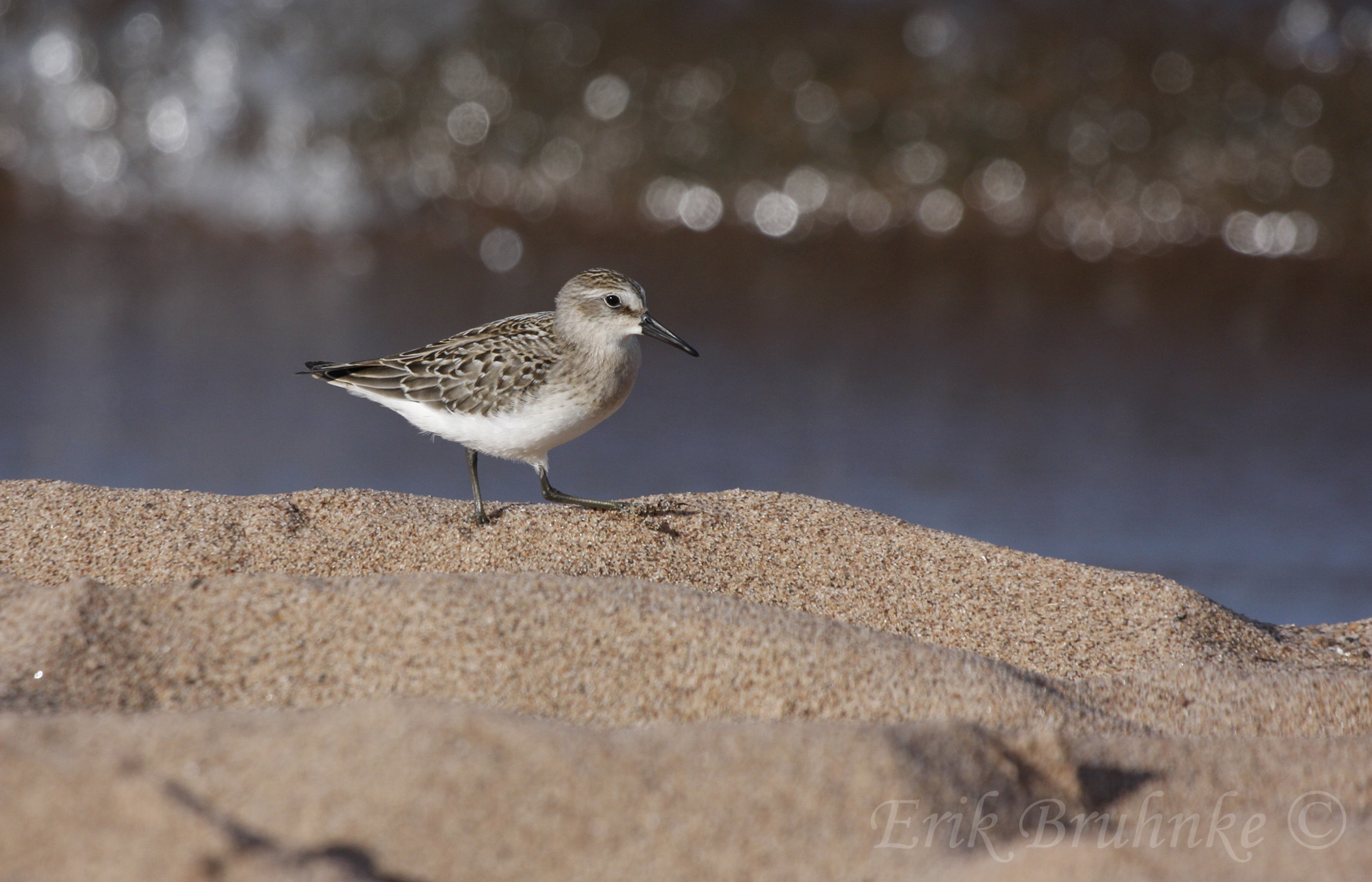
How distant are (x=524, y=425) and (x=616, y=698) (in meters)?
1.73

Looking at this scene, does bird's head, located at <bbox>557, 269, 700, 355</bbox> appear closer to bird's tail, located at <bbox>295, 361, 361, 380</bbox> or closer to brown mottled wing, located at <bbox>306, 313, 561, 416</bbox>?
brown mottled wing, located at <bbox>306, 313, 561, 416</bbox>

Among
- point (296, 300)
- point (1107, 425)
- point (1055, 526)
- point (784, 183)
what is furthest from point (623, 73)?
point (1055, 526)

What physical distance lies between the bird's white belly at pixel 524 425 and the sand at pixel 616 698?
0.26 metres

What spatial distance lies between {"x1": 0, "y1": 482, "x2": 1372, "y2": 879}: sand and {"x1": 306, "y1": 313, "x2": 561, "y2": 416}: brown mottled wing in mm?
391

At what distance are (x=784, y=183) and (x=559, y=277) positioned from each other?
1.98 m

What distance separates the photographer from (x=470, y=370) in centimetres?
455

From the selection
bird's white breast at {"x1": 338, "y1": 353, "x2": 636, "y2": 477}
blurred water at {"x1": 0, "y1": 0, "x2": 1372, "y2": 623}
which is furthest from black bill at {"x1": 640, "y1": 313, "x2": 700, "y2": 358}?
blurred water at {"x1": 0, "y1": 0, "x2": 1372, "y2": 623}

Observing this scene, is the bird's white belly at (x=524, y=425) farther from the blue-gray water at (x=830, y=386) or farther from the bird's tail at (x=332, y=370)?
the blue-gray water at (x=830, y=386)

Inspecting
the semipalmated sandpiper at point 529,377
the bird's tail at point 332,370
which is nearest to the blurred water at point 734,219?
the bird's tail at point 332,370

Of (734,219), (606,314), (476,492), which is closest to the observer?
(476,492)

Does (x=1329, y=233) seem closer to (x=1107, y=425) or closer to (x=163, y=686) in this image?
(x=1107, y=425)

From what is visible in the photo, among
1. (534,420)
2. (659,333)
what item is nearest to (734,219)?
(659,333)

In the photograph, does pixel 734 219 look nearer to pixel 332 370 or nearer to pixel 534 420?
pixel 332 370

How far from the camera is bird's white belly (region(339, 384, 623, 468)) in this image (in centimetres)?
442
